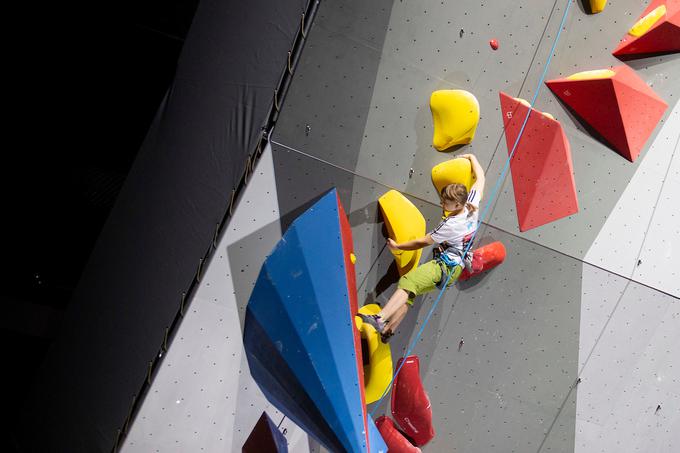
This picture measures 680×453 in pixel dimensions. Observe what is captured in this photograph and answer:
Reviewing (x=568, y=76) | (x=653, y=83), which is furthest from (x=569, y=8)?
(x=653, y=83)

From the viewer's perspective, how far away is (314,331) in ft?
7.89

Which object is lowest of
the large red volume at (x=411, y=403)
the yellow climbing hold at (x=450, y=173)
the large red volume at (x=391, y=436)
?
the large red volume at (x=391, y=436)

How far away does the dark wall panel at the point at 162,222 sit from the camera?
265cm

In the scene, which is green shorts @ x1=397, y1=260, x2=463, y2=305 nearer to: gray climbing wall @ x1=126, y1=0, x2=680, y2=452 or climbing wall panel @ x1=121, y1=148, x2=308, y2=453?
gray climbing wall @ x1=126, y1=0, x2=680, y2=452

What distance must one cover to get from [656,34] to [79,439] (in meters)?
3.10

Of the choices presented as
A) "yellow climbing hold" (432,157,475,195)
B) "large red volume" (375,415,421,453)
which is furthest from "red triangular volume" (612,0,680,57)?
"large red volume" (375,415,421,453)

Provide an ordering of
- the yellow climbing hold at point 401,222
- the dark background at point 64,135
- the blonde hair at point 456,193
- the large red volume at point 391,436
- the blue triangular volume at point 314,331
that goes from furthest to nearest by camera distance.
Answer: the dark background at point 64,135, the large red volume at point 391,436, the yellow climbing hold at point 401,222, the blonde hair at point 456,193, the blue triangular volume at point 314,331

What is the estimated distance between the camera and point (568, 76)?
291cm

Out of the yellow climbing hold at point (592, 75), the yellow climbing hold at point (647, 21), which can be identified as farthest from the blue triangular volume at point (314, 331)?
the yellow climbing hold at point (647, 21)

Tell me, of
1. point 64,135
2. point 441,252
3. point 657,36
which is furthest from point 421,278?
point 64,135

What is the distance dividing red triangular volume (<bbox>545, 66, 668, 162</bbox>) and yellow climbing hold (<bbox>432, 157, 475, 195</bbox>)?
555 mm

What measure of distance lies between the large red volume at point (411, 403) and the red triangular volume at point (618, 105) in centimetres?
135

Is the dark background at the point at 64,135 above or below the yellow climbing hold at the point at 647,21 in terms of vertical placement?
below

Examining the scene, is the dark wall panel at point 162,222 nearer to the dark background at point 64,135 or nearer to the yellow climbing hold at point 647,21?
the dark background at point 64,135
